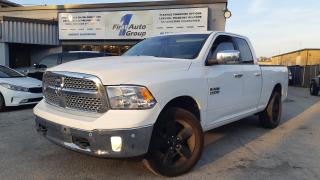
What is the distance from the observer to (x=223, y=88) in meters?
5.33

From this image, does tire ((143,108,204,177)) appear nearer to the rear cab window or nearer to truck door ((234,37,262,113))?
truck door ((234,37,262,113))

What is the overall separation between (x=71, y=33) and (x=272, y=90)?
55.2 ft

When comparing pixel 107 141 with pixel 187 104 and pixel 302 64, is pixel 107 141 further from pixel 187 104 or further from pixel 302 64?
pixel 302 64

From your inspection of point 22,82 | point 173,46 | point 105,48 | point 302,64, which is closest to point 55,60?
point 22,82

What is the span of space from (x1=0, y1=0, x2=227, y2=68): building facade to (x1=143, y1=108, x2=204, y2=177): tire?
16.1m

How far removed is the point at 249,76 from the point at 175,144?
7.93 feet

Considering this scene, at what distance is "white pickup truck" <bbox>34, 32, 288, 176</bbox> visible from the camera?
A: 3.87 m

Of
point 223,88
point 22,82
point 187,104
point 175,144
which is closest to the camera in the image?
point 175,144

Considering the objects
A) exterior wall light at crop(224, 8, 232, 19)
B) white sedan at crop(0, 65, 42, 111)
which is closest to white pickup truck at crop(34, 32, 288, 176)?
white sedan at crop(0, 65, 42, 111)

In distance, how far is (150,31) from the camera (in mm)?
20891

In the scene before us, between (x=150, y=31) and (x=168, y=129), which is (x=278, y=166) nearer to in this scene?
(x=168, y=129)

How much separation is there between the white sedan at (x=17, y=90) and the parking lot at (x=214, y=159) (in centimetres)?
222

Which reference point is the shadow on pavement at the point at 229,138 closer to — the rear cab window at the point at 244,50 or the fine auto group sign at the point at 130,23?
the rear cab window at the point at 244,50

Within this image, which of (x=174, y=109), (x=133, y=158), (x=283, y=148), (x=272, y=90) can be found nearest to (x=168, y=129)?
(x=174, y=109)
